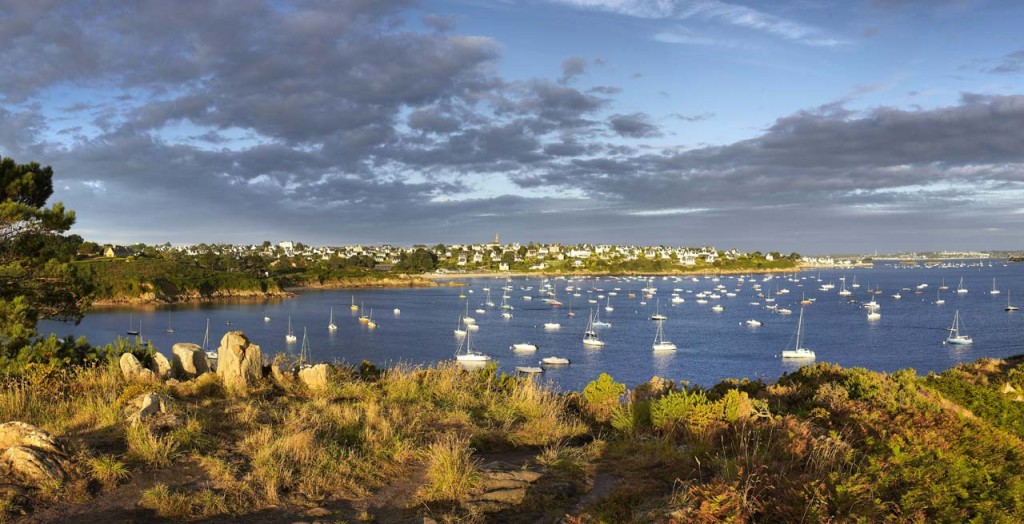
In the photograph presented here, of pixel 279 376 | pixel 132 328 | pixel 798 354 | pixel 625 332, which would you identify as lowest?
pixel 132 328

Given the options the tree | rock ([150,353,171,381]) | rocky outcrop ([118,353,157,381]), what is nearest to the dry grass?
rocky outcrop ([118,353,157,381])

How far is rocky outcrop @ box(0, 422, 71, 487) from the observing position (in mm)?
6906

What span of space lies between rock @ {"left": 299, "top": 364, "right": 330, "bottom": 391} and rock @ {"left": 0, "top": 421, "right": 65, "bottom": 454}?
18.8 feet

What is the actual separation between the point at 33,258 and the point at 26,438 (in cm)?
1328

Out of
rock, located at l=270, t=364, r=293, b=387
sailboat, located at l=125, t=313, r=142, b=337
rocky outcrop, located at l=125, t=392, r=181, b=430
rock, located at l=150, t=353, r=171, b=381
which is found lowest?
sailboat, located at l=125, t=313, r=142, b=337

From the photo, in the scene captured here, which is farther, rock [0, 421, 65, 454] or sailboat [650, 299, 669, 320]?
sailboat [650, 299, 669, 320]

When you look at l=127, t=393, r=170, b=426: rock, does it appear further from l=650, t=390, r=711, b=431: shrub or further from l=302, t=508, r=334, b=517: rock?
l=650, t=390, r=711, b=431: shrub

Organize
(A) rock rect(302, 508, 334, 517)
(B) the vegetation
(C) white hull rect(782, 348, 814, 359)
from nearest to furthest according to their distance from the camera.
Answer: (B) the vegetation, (A) rock rect(302, 508, 334, 517), (C) white hull rect(782, 348, 814, 359)

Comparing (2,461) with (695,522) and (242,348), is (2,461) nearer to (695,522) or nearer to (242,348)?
(242,348)

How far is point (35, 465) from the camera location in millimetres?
6965

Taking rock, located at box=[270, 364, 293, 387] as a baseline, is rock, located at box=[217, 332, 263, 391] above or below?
above

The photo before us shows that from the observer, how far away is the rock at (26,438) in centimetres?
734

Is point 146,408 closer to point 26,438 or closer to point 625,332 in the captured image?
point 26,438

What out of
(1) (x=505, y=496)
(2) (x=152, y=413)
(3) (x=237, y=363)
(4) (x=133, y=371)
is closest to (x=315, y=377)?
(3) (x=237, y=363)
